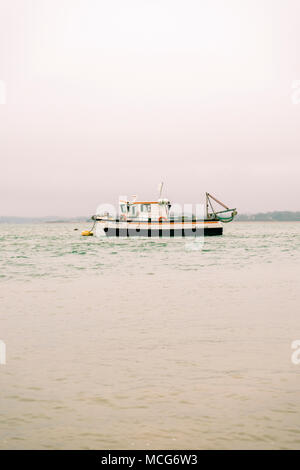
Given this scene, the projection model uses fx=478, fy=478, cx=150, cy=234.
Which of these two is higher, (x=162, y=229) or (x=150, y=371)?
(x=162, y=229)

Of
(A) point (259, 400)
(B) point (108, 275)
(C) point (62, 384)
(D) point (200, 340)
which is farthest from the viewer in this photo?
(B) point (108, 275)

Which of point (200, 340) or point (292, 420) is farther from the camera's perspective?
point (200, 340)

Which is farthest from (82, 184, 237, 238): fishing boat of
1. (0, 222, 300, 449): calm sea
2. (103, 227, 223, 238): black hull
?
(0, 222, 300, 449): calm sea

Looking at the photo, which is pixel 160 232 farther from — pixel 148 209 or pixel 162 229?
pixel 148 209

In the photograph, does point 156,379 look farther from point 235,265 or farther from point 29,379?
point 235,265

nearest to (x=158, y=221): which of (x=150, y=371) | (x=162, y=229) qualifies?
(x=162, y=229)

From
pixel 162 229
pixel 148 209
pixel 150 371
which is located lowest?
pixel 150 371

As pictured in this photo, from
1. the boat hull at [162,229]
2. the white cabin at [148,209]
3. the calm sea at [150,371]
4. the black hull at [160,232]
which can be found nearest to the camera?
the calm sea at [150,371]

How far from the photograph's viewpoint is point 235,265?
3086 centimetres

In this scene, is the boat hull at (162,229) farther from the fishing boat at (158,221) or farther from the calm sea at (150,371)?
the calm sea at (150,371)

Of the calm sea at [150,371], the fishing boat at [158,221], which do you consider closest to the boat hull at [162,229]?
the fishing boat at [158,221]

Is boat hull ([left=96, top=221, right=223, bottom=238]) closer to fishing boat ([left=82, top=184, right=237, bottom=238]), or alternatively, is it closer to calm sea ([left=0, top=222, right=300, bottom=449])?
fishing boat ([left=82, top=184, right=237, bottom=238])
